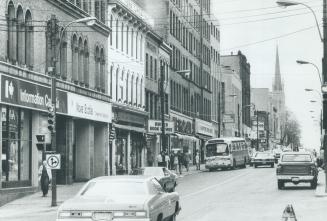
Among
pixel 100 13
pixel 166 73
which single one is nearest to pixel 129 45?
pixel 100 13

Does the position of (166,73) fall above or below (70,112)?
above

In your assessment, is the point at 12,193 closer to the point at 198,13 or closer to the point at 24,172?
the point at 24,172

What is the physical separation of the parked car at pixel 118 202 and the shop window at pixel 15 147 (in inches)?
675

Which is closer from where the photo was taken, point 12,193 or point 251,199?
point 251,199

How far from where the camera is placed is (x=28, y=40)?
3506 cm

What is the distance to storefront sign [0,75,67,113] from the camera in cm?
3089

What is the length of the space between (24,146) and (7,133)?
2487mm

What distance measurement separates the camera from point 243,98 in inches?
5349

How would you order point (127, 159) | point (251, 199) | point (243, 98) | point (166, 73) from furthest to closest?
point (243, 98) → point (166, 73) → point (127, 159) → point (251, 199)

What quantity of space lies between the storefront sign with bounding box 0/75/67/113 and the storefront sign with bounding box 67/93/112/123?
5.84 ft

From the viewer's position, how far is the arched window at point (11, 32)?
32.3 metres

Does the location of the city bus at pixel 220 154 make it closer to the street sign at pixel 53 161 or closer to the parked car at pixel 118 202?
the street sign at pixel 53 161

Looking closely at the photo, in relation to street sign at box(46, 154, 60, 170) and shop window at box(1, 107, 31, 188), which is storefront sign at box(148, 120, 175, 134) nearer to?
shop window at box(1, 107, 31, 188)

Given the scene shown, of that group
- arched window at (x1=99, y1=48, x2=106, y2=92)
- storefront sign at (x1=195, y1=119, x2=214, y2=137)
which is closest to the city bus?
storefront sign at (x1=195, y1=119, x2=214, y2=137)
